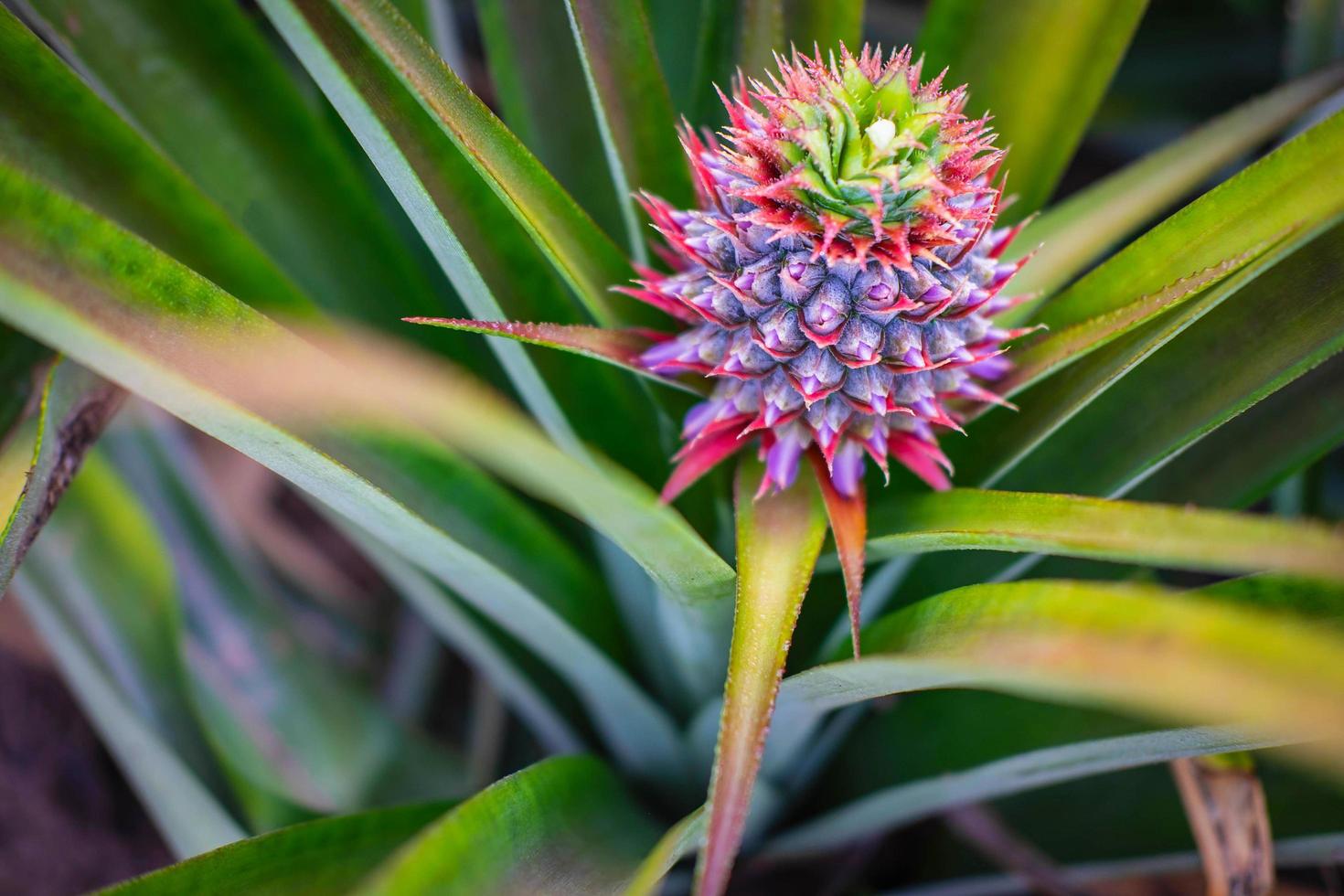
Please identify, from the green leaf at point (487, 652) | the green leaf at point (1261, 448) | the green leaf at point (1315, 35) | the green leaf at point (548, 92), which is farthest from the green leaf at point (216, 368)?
the green leaf at point (1315, 35)

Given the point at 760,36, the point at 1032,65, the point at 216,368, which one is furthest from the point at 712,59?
the point at 216,368

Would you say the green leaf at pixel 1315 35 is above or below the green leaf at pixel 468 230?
above

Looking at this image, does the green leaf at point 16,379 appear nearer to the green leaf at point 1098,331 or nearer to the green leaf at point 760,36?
the green leaf at point 760,36

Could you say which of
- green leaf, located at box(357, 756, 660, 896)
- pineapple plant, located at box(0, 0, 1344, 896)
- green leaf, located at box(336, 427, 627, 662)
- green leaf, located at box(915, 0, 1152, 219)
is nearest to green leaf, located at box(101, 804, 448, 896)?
pineapple plant, located at box(0, 0, 1344, 896)

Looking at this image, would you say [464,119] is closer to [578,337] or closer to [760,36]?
[578,337]

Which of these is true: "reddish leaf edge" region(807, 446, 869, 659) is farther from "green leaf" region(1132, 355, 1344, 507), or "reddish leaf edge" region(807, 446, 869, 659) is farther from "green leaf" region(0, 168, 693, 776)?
"green leaf" region(1132, 355, 1344, 507)

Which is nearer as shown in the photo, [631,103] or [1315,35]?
[631,103]
